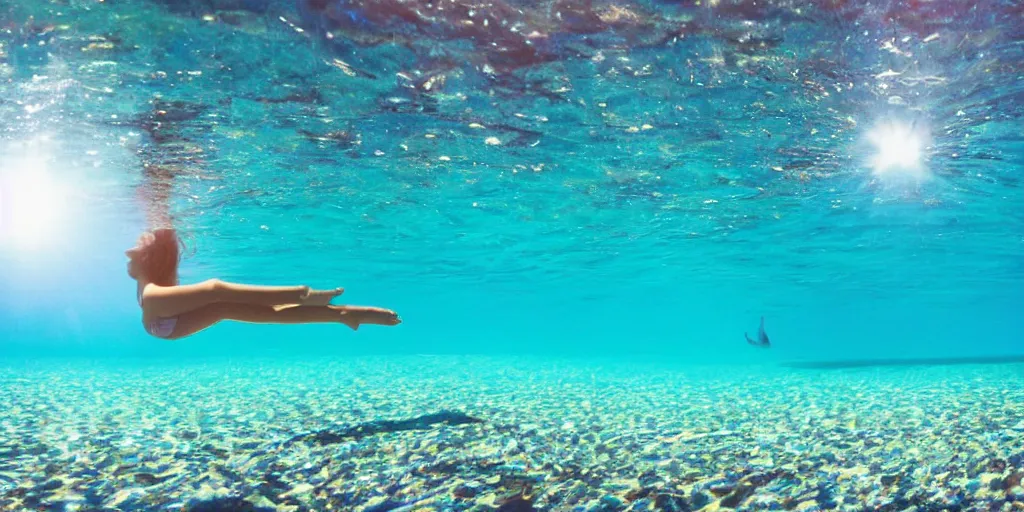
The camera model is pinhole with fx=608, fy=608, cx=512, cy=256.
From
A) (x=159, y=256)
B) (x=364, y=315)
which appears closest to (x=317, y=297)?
(x=364, y=315)

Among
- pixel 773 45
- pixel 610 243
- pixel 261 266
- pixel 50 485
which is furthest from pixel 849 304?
pixel 50 485

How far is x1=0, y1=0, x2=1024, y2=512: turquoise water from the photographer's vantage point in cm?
867

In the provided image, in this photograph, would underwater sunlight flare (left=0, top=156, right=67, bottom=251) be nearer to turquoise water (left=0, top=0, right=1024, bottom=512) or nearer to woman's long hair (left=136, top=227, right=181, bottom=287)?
turquoise water (left=0, top=0, right=1024, bottom=512)

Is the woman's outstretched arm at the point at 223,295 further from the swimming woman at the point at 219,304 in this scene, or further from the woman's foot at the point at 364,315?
the woman's foot at the point at 364,315

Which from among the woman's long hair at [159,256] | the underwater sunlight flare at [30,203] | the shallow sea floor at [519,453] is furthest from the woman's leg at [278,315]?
the underwater sunlight flare at [30,203]

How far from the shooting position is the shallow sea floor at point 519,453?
5.93 m

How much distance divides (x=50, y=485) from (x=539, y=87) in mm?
9107

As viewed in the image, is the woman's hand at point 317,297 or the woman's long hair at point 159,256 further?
the woman's long hair at point 159,256

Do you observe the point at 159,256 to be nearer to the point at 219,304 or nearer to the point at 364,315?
the point at 219,304

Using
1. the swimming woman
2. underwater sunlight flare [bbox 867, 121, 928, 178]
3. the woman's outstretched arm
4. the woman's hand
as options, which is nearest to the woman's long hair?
the swimming woman

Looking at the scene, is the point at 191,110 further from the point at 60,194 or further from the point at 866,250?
the point at 866,250

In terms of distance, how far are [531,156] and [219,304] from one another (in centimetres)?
1109

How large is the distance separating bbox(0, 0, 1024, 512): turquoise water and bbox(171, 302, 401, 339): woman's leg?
1786mm

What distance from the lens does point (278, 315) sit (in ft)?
18.3
